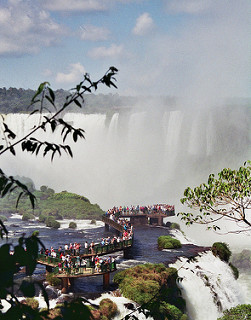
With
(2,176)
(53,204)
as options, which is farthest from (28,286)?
(53,204)

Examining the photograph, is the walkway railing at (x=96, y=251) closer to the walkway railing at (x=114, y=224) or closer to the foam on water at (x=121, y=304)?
the foam on water at (x=121, y=304)

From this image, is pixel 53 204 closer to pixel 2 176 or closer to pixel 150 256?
pixel 150 256

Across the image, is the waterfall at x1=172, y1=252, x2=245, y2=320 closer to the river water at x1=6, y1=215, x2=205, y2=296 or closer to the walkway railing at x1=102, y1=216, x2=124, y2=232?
the river water at x1=6, y1=215, x2=205, y2=296

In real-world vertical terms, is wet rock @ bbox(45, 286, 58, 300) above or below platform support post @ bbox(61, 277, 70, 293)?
below

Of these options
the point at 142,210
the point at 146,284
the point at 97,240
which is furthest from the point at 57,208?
the point at 146,284

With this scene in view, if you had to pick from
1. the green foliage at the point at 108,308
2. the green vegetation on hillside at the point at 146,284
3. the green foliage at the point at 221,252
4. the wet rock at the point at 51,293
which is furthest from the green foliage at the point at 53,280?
the green foliage at the point at 221,252

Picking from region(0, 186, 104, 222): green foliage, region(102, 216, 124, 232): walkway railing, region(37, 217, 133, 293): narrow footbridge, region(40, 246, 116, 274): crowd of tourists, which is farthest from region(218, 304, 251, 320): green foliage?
region(0, 186, 104, 222): green foliage

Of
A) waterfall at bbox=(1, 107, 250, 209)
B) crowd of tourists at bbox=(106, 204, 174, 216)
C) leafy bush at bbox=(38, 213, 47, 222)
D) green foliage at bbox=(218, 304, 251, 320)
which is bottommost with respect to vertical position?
green foliage at bbox=(218, 304, 251, 320)

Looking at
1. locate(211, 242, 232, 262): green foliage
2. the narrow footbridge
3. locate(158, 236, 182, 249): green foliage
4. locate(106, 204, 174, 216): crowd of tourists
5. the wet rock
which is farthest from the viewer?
locate(106, 204, 174, 216): crowd of tourists
